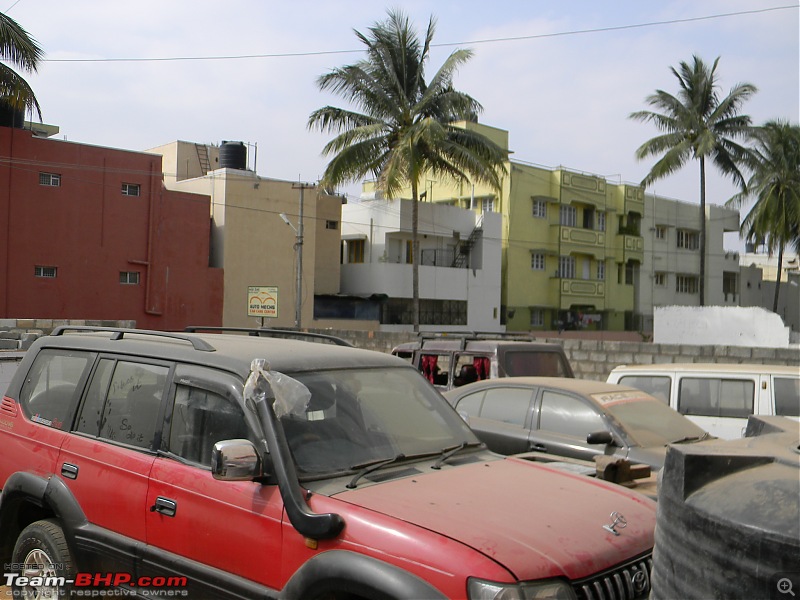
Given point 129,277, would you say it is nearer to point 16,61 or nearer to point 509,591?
point 16,61

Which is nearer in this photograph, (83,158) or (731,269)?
(83,158)

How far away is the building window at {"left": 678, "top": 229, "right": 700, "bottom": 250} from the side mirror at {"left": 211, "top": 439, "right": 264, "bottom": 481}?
53353 mm

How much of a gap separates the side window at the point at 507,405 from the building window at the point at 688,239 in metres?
48.4

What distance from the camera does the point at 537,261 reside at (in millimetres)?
45188

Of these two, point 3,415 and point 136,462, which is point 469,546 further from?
point 3,415

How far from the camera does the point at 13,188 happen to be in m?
26.6

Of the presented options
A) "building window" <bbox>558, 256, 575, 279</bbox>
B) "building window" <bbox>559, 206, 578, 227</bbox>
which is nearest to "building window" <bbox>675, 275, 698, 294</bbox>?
"building window" <bbox>558, 256, 575, 279</bbox>

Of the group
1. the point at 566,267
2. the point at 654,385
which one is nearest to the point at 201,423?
the point at 654,385

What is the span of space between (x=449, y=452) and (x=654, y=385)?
19.8 feet

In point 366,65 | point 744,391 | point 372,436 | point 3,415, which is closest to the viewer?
point 372,436

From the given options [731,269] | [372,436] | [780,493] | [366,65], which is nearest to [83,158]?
[366,65]

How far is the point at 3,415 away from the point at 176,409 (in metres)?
1.79

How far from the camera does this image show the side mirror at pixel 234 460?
130 inches

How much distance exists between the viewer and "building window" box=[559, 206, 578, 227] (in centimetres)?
4559
